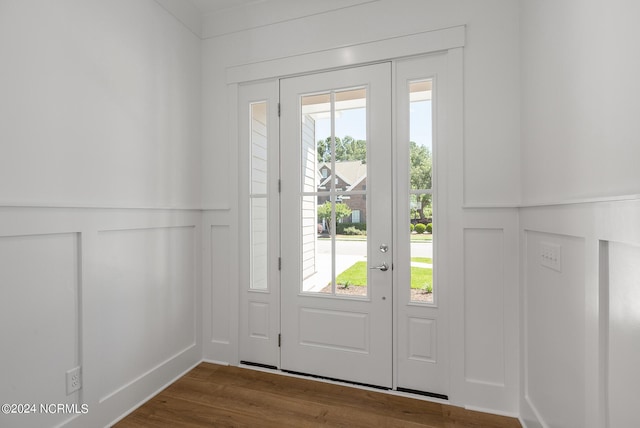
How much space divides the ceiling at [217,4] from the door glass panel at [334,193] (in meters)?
0.89

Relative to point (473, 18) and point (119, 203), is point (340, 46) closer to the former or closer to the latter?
point (473, 18)

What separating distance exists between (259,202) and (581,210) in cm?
198

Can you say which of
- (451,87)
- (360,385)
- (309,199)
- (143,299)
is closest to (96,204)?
(143,299)

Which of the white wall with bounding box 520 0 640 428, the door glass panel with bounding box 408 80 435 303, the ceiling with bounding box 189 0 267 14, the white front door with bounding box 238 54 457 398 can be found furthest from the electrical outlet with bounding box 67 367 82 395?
the ceiling with bounding box 189 0 267 14

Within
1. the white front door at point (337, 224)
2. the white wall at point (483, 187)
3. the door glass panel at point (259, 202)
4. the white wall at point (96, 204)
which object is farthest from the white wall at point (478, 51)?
the white wall at point (96, 204)

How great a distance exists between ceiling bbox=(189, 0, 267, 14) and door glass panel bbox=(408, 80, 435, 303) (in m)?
1.45

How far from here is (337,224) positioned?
2352 millimetres

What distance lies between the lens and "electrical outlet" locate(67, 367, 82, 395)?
65.5 inches

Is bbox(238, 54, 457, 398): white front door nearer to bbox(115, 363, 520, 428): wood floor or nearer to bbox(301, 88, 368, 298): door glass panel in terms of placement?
bbox(301, 88, 368, 298): door glass panel

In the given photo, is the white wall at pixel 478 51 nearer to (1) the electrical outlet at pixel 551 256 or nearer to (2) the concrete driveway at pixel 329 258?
(1) the electrical outlet at pixel 551 256

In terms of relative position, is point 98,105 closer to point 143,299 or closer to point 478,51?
point 143,299

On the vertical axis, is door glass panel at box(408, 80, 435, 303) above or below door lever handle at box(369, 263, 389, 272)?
above

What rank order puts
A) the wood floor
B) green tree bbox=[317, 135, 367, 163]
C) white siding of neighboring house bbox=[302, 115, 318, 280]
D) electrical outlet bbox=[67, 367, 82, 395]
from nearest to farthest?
electrical outlet bbox=[67, 367, 82, 395] < the wood floor < green tree bbox=[317, 135, 367, 163] < white siding of neighboring house bbox=[302, 115, 318, 280]

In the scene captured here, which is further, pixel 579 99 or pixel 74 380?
pixel 74 380
